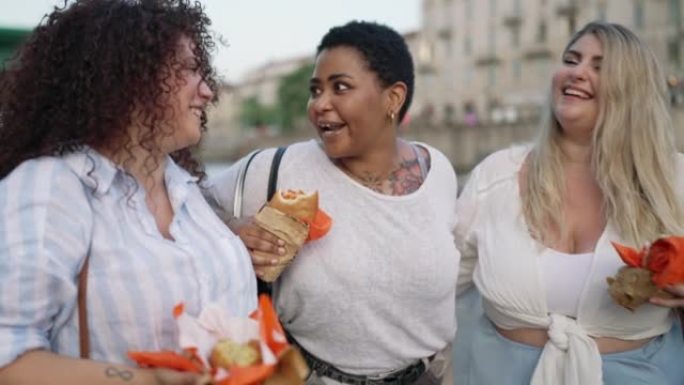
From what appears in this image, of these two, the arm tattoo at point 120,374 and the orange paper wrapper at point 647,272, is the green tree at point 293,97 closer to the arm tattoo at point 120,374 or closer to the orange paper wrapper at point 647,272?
the orange paper wrapper at point 647,272

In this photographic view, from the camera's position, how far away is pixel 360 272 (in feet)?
8.48

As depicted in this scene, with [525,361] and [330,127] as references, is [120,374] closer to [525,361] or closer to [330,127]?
[330,127]

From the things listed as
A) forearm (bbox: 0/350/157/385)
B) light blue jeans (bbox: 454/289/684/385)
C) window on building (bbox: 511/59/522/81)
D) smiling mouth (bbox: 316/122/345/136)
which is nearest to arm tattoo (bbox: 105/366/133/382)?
forearm (bbox: 0/350/157/385)

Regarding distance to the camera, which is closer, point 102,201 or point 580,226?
point 102,201

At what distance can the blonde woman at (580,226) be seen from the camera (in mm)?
2814

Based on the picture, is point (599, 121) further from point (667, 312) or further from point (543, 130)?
point (667, 312)

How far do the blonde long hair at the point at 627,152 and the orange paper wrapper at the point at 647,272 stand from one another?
41 cm

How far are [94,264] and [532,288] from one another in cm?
181

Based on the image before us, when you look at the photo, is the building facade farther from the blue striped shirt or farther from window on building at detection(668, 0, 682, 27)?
the blue striped shirt

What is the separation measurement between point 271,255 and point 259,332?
2.25ft

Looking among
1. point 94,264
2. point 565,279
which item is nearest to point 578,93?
point 565,279

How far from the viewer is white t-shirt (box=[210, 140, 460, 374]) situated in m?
2.58

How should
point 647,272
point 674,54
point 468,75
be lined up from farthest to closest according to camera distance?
point 468,75
point 674,54
point 647,272

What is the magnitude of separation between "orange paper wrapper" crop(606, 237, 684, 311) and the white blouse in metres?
0.24
